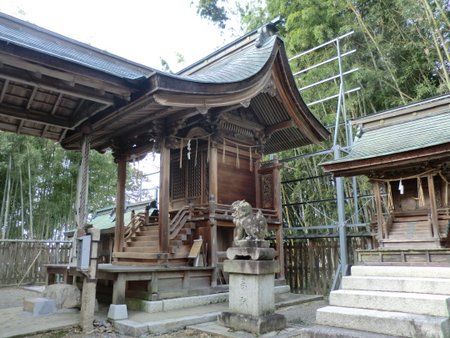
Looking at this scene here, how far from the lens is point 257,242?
5.74 m

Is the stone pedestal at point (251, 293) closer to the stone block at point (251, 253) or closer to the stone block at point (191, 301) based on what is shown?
the stone block at point (251, 253)

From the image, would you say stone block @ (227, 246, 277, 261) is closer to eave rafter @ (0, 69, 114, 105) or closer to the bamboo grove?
eave rafter @ (0, 69, 114, 105)

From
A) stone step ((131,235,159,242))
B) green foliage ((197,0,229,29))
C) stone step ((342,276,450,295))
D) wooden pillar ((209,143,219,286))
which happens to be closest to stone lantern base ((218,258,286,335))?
stone step ((342,276,450,295))

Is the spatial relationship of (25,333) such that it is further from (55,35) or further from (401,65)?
(401,65)

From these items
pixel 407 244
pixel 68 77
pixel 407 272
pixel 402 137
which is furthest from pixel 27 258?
pixel 402 137

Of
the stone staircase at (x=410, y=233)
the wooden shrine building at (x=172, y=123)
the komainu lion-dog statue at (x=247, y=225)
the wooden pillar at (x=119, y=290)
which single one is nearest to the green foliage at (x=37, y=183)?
the wooden shrine building at (x=172, y=123)

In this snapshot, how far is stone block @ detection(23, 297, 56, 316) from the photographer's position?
6047 mm

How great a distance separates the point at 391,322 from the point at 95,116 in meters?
6.35

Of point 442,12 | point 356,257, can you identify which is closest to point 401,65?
point 442,12

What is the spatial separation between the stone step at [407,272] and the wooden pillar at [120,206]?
5.42 meters

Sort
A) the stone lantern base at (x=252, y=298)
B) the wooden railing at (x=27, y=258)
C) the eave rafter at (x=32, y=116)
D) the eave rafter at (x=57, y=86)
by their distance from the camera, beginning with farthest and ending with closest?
the wooden railing at (x=27, y=258), the eave rafter at (x=32, y=116), the eave rafter at (x=57, y=86), the stone lantern base at (x=252, y=298)

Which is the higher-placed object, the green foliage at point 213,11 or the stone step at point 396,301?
the green foliage at point 213,11

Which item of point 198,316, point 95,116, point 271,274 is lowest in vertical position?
point 198,316

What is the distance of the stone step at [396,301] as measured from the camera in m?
4.43
